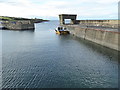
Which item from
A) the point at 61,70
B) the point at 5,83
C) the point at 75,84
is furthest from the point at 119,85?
the point at 5,83

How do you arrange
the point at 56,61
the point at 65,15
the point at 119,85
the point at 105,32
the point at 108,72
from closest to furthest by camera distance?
1. the point at 119,85
2. the point at 108,72
3. the point at 56,61
4. the point at 105,32
5. the point at 65,15

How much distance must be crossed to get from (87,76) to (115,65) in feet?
29.4

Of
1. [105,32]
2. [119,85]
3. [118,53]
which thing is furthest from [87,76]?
[105,32]

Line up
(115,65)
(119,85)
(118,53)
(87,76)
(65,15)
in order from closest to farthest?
(119,85) < (87,76) < (115,65) < (118,53) < (65,15)

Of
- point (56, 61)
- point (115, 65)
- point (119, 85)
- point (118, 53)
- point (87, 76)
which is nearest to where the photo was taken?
point (119, 85)

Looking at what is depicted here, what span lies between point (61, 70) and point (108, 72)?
29.3 ft

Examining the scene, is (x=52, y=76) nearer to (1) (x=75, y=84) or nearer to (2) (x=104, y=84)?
(1) (x=75, y=84)

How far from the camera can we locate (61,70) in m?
24.9

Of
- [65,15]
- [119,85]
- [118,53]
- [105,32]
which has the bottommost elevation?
[119,85]

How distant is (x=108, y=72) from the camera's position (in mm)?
23859

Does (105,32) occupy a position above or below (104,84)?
above

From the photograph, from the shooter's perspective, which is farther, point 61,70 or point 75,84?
point 61,70

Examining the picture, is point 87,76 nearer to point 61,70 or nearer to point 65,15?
point 61,70

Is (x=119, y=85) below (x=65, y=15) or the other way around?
below
